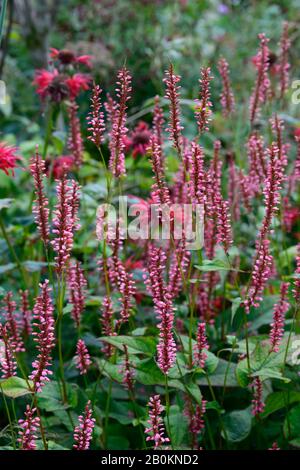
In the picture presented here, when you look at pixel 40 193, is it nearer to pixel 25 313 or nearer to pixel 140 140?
pixel 25 313

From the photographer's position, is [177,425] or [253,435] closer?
[177,425]

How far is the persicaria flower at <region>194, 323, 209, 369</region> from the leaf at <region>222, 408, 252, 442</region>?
0.63 ft

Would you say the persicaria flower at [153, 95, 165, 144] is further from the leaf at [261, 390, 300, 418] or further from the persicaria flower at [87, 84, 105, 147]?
the leaf at [261, 390, 300, 418]

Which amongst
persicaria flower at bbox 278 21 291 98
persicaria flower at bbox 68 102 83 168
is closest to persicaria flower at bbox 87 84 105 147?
persicaria flower at bbox 68 102 83 168

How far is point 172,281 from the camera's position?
152 cm

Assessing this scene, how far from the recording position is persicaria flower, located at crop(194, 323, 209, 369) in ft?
4.35

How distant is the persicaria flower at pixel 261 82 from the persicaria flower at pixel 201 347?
0.69m

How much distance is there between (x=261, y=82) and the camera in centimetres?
182

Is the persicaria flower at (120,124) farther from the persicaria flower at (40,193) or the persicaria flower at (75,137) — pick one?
the persicaria flower at (75,137)

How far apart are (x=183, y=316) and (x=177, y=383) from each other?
46cm

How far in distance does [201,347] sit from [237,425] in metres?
0.28

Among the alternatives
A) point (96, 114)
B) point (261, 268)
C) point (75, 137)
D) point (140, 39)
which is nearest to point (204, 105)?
point (96, 114)
